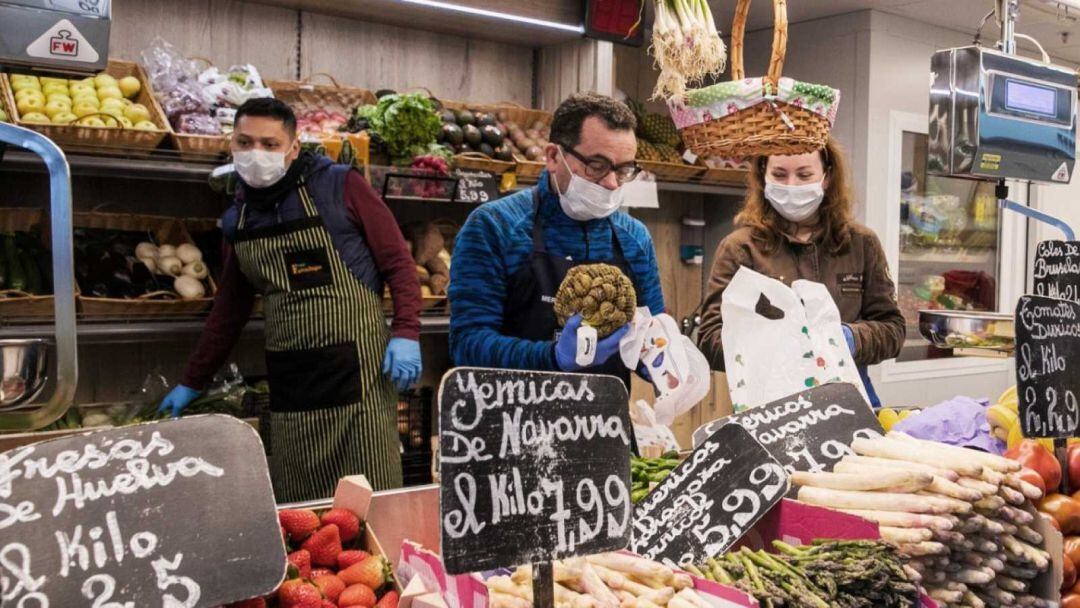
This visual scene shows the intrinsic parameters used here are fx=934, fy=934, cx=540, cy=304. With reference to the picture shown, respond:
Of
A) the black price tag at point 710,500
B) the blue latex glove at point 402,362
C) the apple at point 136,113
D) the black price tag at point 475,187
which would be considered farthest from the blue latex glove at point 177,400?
the black price tag at point 710,500

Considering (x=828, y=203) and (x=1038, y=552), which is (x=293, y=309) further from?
(x=1038, y=552)

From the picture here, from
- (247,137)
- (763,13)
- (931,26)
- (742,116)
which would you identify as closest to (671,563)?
(742,116)

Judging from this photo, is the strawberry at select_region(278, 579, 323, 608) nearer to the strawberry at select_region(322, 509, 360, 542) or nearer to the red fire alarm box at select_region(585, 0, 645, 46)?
the strawberry at select_region(322, 509, 360, 542)

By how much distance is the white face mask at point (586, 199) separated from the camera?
8.17 feet

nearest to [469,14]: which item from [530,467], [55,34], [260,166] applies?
[260,166]

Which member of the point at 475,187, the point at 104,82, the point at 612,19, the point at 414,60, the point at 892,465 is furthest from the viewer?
the point at 414,60

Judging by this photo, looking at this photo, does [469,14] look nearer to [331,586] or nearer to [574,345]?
[574,345]

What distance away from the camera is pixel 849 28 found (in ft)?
18.7

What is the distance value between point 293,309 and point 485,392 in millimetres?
2165

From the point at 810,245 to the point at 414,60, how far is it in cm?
251

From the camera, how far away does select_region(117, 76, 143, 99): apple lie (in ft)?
12.0

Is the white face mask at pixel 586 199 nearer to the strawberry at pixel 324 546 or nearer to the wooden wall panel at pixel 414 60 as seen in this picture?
the strawberry at pixel 324 546

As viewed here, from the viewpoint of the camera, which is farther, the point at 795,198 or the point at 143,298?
the point at 143,298

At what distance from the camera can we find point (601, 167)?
2.46 meters
